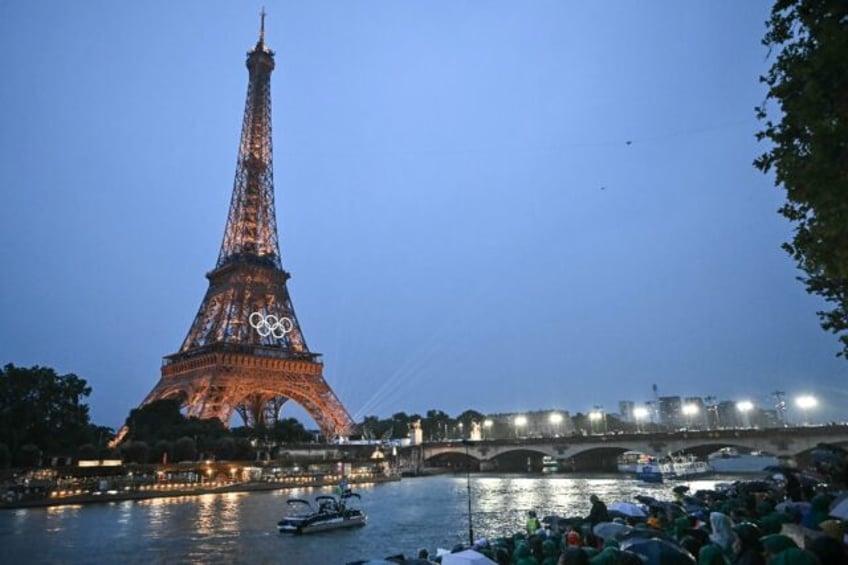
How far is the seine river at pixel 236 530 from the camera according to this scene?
76.6 ft

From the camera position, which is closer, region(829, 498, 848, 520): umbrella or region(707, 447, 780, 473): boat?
region(829, 498, 848, 520): umbrella

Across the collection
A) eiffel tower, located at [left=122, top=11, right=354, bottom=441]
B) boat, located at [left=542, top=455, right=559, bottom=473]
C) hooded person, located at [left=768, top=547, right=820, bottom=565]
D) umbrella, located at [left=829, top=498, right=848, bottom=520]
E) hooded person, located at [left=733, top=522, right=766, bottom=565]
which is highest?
eiffel tower, located at [left=122, top=11, right=354, bottom=441]

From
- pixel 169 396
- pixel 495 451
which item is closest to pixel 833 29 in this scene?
pixel 169 396

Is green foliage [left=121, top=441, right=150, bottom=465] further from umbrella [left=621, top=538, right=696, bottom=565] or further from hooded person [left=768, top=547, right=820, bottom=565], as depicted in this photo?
hooded person [left=768, top=547, right=820, bottom=565]

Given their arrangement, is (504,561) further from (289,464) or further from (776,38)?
(289,464)

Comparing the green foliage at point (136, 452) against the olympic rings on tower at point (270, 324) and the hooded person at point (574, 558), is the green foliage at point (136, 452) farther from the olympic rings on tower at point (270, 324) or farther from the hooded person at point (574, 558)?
the hooded person at point (574, 558)

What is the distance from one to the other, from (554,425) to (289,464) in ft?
357

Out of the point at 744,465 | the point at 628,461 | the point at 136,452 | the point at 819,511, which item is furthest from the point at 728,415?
the point at 819,511

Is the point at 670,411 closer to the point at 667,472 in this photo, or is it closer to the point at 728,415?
the point at 728,415

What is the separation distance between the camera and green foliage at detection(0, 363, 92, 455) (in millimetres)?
53250

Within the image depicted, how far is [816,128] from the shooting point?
8.80m

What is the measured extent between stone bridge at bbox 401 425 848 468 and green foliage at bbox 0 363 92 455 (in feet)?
131

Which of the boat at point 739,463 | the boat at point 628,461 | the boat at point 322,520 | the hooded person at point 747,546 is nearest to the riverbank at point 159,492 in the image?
the boat at point 322,520

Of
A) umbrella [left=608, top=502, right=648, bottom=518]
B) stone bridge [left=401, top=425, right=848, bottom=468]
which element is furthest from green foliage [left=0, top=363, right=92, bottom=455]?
umbrella [left=608, top=502, right=648, bottom=518]
